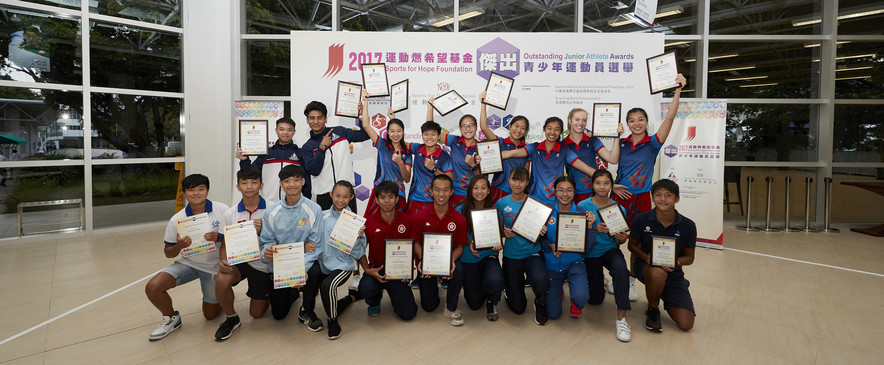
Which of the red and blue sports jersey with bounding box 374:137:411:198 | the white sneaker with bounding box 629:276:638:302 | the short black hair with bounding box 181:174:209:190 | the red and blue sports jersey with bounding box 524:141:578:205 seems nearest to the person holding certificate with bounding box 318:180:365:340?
the short black hair with bounding box 181:174:209:190

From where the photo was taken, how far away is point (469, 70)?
508 centimetres

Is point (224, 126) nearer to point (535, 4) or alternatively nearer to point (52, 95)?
point (52, 95)

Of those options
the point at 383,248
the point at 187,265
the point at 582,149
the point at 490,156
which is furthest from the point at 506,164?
the point at 187,265

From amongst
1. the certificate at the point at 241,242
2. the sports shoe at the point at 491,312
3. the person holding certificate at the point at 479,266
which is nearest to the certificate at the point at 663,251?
the person holding certificate at the point at 479,266

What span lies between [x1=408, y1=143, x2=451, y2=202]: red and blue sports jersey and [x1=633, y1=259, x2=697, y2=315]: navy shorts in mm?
1796

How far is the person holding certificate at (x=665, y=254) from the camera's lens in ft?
9.05

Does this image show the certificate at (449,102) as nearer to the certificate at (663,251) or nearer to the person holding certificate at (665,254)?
the person holding certificate at (665,254)

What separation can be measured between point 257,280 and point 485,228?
1621 mm

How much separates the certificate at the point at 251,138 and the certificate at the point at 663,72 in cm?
379

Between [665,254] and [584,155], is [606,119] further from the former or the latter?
[665,254]

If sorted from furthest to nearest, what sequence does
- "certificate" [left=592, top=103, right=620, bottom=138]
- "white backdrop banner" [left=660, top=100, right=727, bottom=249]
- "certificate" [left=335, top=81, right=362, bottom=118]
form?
"white backdrop banner" [left=660, top=100, right=727, bottom=249] → "certificate" [left=335, top=81, right=362, bottom=118] → "certificate" [left=592, top=103, right=620, bottom=138]

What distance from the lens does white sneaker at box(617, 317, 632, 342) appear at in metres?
2.62

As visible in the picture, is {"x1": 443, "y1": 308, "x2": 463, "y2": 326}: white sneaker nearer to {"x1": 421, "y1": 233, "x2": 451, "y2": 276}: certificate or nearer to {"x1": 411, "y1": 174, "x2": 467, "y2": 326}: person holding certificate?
Result: {"x1": 411, "y1": 174, "x2": 467, "y2": 326}: person holding certificate

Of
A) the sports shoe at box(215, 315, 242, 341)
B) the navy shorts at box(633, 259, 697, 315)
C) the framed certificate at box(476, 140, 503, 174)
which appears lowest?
the sports shoe at box(215, 315, 242, 341)
